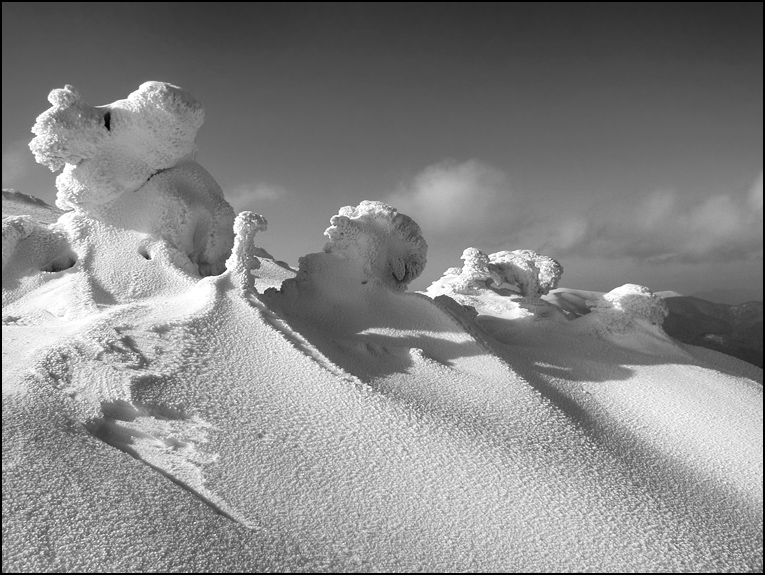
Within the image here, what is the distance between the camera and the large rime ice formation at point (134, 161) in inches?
237

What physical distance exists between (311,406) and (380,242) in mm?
3028

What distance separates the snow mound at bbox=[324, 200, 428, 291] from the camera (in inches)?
247

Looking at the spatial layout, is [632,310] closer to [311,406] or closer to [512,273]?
[512,273]

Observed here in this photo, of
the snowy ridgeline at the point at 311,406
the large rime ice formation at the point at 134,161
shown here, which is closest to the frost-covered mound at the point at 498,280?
the snowy ridgeline at the point at 311,406

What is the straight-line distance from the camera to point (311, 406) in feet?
12.3

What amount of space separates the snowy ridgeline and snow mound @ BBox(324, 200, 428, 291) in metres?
0.03

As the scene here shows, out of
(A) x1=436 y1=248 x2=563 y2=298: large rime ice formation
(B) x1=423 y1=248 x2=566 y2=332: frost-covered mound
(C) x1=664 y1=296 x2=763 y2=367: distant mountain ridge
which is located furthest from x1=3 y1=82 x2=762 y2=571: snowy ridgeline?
(C) x1=664 y1=296 x2=763 y2=367: distant mountain ridge

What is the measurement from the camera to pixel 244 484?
2904 millimetres

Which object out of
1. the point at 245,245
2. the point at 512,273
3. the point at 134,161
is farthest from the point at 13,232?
the point at 512,273

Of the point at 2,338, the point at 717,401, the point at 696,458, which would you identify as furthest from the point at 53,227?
the point at 717,401

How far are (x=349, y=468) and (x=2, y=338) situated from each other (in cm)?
278

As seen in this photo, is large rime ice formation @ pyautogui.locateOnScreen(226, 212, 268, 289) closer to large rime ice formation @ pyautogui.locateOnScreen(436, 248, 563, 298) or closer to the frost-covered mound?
the frost-covered mound

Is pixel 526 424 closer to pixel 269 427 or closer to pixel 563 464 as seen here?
pixel 563 464

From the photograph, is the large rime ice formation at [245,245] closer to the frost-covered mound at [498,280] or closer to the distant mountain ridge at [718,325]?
the frost-covered mound at [498,280]
